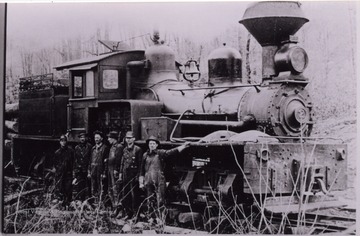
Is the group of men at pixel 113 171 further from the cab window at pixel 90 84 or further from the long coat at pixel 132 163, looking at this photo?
the cab window at pixel 90 84

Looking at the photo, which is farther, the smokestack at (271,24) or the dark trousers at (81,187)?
the dark trousers at (81,187)

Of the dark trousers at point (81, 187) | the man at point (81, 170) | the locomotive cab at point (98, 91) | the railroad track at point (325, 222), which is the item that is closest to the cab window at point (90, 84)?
the locomotive cab at point (98, 91)

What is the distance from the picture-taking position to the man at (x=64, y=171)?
7039 millimetres

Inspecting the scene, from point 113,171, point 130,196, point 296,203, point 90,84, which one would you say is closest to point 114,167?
point 113,171

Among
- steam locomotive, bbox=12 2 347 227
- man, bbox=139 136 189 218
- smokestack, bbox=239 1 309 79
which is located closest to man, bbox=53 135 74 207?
steam locomotive, bbox=12 2 347 227

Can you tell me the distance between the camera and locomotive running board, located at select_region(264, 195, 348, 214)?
564cm

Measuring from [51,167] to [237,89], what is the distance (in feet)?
8.10

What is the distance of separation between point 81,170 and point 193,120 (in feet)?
4.85

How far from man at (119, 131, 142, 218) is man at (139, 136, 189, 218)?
189 millimetres

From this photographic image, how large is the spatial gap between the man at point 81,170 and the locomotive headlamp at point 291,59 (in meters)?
2.43

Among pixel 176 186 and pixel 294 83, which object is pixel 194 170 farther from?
pixel 294 83

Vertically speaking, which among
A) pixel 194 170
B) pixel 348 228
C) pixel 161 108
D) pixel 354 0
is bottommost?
pixel 348 228

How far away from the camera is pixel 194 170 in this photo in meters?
6.60

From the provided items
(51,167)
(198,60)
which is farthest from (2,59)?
(198,60)
